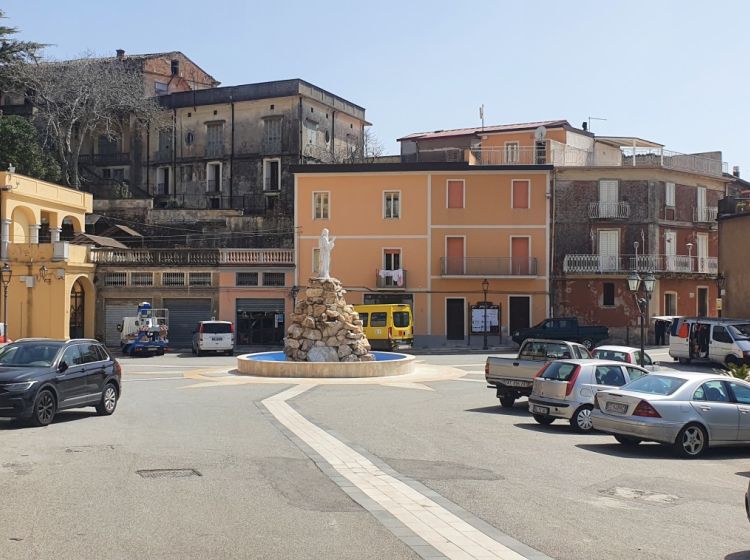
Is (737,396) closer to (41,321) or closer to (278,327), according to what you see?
(278,327)

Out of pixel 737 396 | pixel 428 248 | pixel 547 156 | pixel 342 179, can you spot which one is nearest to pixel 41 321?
pixel 342 179

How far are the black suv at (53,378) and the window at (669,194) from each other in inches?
1598

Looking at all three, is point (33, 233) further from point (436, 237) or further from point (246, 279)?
point (436, 237)

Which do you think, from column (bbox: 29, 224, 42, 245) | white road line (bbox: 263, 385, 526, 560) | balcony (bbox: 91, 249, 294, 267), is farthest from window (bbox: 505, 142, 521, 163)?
white road line (bbox: 263, 385, 526, 560)

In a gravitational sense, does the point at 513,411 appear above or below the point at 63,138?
below

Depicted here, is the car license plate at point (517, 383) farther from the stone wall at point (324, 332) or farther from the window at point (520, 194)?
the window at point (520, 194)

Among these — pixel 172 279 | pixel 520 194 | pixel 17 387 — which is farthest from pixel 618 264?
pixel 17 387

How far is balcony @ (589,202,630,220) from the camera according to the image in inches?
2000

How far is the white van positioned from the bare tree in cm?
4205

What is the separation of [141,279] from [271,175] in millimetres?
16165

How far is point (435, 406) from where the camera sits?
70.0 ft

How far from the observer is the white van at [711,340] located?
32.3 metres

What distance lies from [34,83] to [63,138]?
16.4ft

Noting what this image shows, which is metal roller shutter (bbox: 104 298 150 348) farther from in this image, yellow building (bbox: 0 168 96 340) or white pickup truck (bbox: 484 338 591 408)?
white pickup truck (bbox: 484 338 591 408)
